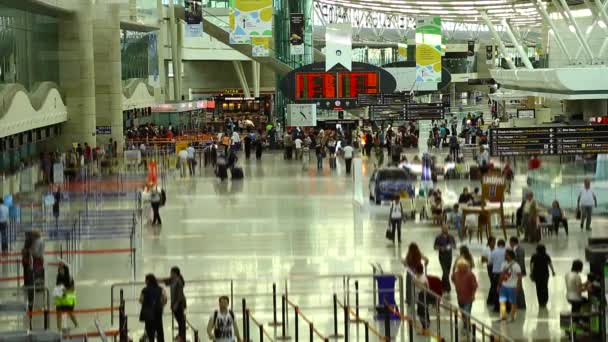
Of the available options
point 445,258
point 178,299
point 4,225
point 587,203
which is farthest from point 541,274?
point 4,225

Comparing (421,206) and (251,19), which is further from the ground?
(251,19)

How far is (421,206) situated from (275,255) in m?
7.10

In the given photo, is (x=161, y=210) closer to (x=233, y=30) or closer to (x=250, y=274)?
(x=250, y=274)

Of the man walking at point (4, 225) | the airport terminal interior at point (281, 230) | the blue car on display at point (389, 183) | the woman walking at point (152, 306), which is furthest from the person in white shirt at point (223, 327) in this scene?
the blue car on display at point (389, 183)

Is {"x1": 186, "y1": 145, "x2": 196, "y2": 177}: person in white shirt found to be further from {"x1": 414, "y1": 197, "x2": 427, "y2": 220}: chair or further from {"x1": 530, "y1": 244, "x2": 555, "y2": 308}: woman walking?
{"x1": 530, "y1": 244, "x2": 555, "y2": 308}: woman walking

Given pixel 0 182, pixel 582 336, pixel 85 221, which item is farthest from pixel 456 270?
pixel 0 182

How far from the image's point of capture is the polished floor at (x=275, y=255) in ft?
57.3

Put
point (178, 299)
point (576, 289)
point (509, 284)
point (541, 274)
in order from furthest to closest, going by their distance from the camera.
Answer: point (541, 274), point (509, 284), point (178, 299), point (576, 289)

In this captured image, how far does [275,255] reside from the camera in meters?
23.9

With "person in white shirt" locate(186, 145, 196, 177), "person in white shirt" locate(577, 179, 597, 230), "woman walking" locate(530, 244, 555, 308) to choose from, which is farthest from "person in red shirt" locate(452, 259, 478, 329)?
"person in white shirt" locate(186, 145, 196, 177)

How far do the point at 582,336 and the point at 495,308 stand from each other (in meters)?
3.38

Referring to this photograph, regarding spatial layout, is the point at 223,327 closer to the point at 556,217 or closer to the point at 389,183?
the point at 556,217

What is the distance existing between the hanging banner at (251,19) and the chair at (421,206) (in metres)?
19.0

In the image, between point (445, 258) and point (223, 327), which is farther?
point (445, 258)
